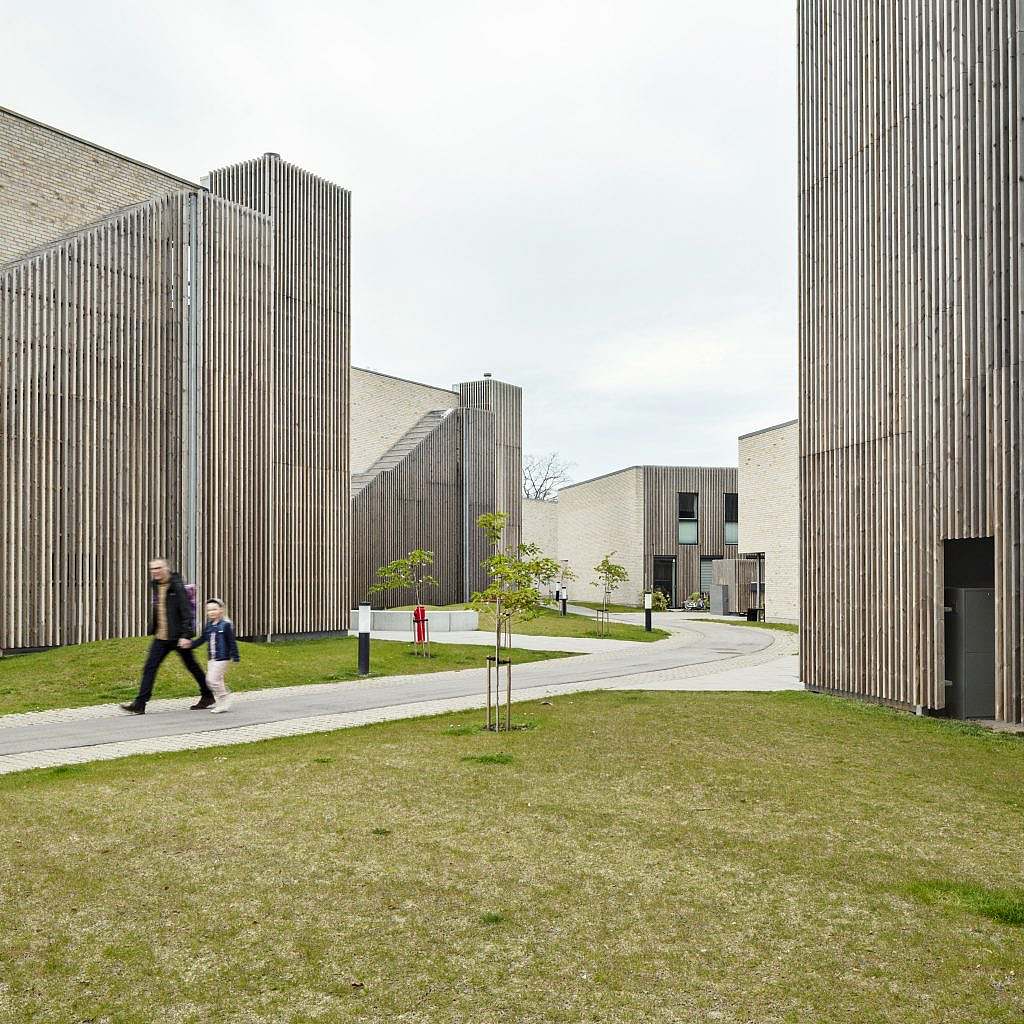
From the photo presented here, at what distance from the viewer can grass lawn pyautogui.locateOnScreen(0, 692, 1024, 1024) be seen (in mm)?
3848

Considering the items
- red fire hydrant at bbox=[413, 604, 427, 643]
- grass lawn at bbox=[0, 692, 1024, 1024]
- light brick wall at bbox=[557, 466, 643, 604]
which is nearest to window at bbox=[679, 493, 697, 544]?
light brick wall at bbox=[557, 466, 643, 604]

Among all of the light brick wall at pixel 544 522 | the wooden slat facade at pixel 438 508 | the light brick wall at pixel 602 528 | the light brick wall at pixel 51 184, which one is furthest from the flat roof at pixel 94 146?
→ the light brick wall at pixel 544 522

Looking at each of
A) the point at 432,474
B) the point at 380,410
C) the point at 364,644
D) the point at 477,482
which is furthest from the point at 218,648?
the point at 477,482

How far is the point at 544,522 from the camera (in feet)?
228

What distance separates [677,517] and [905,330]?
43685 mm

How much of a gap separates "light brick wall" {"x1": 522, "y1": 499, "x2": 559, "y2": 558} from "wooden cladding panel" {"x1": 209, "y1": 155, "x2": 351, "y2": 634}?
144 ft

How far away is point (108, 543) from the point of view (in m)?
18.2

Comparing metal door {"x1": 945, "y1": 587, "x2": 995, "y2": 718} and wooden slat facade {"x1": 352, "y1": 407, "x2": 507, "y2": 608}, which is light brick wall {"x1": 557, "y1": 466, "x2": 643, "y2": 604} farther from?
metal door {"x1": 945, "y1": 587, "x2": 995, "y2": 718}

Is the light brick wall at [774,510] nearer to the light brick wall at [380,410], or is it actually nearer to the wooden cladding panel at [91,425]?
the light brick wall at [380,410]

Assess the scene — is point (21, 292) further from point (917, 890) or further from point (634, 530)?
point (634, 530)

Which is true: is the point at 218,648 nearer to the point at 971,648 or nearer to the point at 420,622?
the point at 420,622

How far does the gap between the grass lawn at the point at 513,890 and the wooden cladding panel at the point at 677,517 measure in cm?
4665

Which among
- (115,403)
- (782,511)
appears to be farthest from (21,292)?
(782,511)

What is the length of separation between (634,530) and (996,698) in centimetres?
4468
